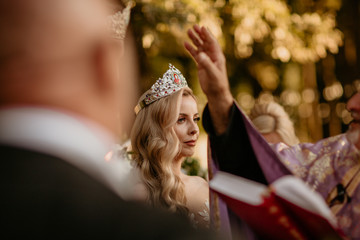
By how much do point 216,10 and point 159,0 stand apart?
44.6 inches

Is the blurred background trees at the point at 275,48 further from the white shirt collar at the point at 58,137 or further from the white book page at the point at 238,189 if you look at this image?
the white shirt collar at the point at 58,137

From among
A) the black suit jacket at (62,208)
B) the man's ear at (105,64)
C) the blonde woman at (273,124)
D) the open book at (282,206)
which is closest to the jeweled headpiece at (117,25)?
the man's ear at (105,64)

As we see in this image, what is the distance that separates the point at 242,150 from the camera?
1422 mm

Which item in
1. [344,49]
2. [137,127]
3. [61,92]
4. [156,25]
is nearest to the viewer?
[61,92]

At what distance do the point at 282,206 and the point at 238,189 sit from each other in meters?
0.13

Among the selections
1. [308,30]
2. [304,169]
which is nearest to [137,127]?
[304,169]

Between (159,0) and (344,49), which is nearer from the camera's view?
(159,0)

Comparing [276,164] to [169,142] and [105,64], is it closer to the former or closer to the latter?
[105,64]

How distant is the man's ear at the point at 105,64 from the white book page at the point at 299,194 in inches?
19.9

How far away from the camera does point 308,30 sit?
24.7 ft

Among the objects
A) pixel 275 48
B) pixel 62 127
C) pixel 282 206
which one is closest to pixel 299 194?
pixel 282 206

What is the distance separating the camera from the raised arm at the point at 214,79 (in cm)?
136

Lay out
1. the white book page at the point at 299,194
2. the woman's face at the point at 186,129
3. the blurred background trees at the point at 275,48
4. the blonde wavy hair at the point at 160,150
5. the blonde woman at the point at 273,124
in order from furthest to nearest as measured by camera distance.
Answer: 1. the blurred background trees at the point at 275,48
2. the blonde woman at the point at 273,124
3. the woman's face at the point at 186,129
4. the blonde wavy hair at the point at 160,150
5. the white book page at the point at 299,194

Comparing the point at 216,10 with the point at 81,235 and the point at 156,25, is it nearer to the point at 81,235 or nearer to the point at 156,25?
the point at 156,25
